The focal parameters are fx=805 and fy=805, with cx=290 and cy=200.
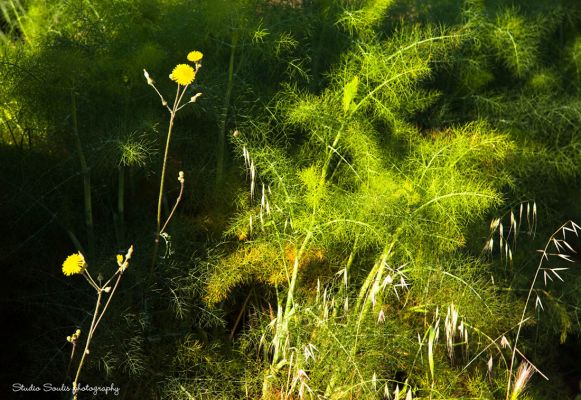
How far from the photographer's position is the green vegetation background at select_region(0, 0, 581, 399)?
2.71 meters

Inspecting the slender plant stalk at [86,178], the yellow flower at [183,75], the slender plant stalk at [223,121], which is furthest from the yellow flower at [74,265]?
the slender plant stalk at [223,121]

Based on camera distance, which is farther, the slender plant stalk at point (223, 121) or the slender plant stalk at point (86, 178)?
the slender plant stalk at point (223, 121)

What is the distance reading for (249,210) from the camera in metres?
3.00

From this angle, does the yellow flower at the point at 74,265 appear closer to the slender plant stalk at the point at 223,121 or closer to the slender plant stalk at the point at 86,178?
the slender plant stalk at the point at 86,178

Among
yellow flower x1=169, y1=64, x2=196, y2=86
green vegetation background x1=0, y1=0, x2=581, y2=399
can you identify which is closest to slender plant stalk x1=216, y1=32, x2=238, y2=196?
green vegetation background x1=0, y1=0, x2=581, y2=399

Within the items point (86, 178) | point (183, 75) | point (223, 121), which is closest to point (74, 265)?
point (183, 75)

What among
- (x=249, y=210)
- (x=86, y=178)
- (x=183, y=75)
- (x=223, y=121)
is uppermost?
(x=183, y=75)

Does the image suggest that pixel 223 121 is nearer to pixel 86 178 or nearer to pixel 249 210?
pixel 249 210

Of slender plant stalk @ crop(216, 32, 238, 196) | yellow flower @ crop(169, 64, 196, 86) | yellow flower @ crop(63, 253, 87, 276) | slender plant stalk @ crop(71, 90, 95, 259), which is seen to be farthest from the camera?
slender plant stalk @ crop(216, 32, 238, 196)

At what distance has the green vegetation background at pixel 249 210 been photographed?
2.71m

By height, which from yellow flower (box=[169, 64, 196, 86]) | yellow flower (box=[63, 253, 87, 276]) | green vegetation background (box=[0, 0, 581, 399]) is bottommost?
green vegetation background (box=[0, 0, 581, 399])

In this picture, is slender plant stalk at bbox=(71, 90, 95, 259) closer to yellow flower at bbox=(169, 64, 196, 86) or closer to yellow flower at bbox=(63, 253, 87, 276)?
yellow flower at bbox=(169, 64, 196, 86)

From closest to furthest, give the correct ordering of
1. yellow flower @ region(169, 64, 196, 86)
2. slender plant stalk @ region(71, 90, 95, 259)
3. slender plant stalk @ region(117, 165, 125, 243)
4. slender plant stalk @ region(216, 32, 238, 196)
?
yellow flower @ region(169, 64, 196, 86) < slender plant stalk @ region(71, 90, 95, 259) < slender plant stalk @ region(117, 165, 125, 243) < slender plant stalk @ region(216, 32, 238, 196)

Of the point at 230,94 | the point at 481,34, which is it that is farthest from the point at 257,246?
the point at 481,34
